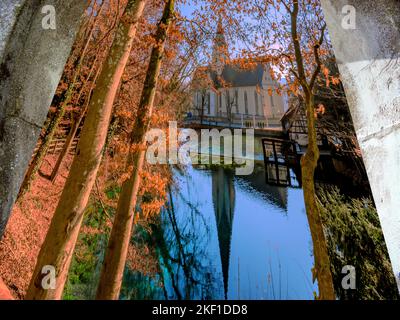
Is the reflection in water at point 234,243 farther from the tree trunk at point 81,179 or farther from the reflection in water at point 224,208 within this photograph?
the tree trunk at point 81,179

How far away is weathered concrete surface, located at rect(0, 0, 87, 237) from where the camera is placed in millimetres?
983

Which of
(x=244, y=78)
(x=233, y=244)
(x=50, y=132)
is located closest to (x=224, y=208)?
(x=233, y=244)

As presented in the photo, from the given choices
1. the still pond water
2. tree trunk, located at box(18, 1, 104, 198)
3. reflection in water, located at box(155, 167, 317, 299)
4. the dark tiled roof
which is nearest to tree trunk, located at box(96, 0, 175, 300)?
tree trunk, located at box(18, 1, 104, 198)

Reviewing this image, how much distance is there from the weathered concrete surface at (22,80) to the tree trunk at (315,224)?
5091 mm

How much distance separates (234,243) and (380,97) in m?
15.6

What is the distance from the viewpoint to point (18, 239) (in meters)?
7.21

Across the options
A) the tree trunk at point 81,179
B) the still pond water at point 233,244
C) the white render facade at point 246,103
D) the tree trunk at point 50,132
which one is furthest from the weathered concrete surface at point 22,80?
the white render facade at point 246,103

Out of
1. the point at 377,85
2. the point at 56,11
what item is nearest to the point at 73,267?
the point at 56,11

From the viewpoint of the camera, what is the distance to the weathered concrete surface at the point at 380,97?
1057 millimetres

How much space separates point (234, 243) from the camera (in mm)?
15461

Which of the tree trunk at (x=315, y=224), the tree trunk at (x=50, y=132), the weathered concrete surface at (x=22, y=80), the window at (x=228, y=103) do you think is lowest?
the weathered concrete surface at (x=22, y=80)

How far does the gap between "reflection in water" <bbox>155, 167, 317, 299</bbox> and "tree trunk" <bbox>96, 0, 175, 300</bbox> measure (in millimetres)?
6965

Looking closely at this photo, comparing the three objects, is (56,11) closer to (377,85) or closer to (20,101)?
(20,101)
